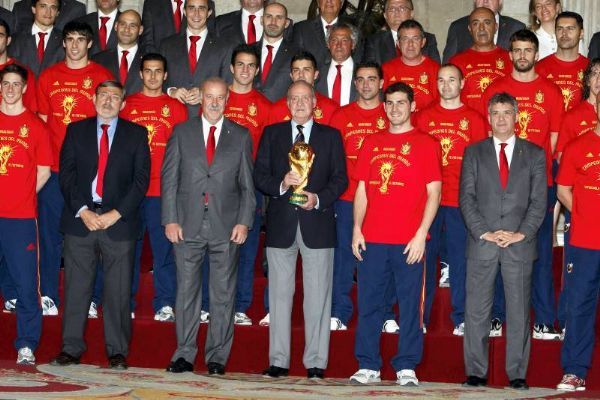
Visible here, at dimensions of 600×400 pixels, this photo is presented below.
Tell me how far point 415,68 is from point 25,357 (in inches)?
140

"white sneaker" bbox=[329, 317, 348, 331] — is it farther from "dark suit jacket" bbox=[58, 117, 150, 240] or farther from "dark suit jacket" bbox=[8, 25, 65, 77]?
"dark suit jacket" bbox=[8, 25, 65, 77]

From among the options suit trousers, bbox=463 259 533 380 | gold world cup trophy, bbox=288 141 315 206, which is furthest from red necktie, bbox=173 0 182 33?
suit trousers, bbox=463 259 533 380

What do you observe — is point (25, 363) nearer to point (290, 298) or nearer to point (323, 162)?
point (290, 298)

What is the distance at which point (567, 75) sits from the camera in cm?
1024

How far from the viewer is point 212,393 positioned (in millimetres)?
8000

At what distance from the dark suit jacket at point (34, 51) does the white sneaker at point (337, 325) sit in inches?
126

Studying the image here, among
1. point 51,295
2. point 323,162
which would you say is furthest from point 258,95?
point 51,295

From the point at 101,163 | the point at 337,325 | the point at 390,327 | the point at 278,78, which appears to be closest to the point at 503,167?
the point at 390,327

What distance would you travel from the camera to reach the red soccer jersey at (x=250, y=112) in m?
10.0

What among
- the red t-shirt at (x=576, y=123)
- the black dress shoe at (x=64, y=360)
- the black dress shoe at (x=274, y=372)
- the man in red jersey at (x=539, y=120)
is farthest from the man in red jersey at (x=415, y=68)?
the black dress shoe at (x=64, y=360)

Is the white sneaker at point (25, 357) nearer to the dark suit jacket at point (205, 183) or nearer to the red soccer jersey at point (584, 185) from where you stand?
the dark suit jacket at point (205, 183)

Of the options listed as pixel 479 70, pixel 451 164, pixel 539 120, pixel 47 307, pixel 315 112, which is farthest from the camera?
pixel 479 70

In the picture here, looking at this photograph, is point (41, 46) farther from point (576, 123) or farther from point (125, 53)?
point (576, 123)

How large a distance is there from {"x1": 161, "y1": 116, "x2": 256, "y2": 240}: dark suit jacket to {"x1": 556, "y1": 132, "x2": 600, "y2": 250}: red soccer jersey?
207 cm
